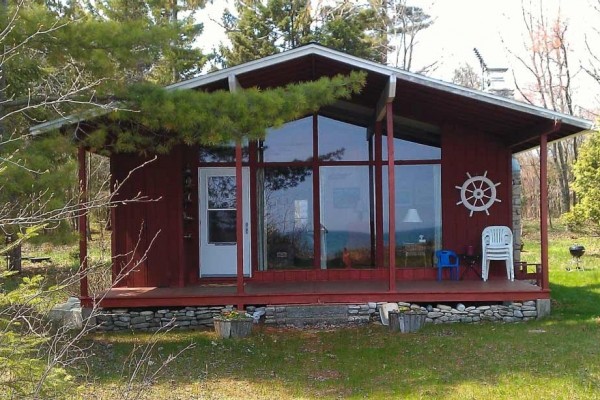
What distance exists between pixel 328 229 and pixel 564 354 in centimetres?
414

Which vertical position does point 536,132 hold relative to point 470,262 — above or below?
above

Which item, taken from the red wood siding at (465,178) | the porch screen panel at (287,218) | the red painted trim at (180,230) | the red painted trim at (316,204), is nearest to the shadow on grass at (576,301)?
the red wood siding at (465,178)

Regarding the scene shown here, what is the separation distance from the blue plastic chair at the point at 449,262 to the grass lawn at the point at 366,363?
1.57m

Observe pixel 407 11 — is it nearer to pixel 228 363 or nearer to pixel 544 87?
pixel 544 87

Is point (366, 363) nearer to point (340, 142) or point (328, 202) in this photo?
point (328, 202)

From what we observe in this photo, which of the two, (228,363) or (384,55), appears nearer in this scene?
(228,363)

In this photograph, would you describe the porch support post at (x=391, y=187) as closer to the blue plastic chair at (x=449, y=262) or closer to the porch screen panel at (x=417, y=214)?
the porch screen panel at (x=417, y=214)

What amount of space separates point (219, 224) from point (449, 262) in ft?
11.9

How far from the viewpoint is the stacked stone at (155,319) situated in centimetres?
813

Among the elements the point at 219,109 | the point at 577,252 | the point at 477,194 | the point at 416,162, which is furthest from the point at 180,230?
the point at 577,252

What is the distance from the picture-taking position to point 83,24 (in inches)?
242

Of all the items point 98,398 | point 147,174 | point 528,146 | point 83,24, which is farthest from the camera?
point 528,146

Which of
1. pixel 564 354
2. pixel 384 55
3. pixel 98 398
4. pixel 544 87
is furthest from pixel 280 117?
pixel 544 87

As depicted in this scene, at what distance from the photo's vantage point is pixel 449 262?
9.41 m
